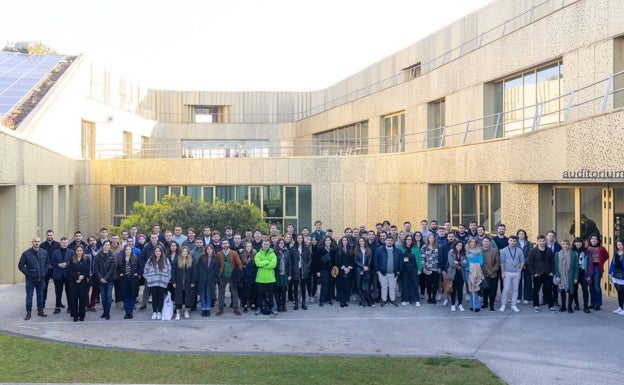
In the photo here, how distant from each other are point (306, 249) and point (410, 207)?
987cm

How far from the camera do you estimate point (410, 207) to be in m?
24.1

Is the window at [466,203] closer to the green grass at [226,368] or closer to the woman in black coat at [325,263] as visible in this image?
the woman in black coat at [325,263]

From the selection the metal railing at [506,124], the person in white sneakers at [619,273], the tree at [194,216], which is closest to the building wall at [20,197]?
the tree at [194,216]

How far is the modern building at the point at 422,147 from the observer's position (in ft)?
53.9

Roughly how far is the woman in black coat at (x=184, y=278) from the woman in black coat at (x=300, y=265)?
2.23m

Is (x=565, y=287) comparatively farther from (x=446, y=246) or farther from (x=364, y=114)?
(x=364, y=114)

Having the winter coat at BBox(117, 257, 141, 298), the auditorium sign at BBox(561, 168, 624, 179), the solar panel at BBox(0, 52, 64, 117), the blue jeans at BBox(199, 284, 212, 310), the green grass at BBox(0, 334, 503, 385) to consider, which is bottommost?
the green grass at BBox(0, 334, 503, 385)

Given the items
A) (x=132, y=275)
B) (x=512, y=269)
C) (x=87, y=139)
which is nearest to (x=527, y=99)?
(x=512, y=269)

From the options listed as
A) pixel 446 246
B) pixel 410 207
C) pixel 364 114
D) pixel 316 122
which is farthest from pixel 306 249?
pixel 316 122

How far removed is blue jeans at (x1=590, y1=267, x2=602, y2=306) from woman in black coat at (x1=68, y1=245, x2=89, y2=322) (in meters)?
10.5

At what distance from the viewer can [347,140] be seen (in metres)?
35.2

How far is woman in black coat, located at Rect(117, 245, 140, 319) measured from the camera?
13.8 meters

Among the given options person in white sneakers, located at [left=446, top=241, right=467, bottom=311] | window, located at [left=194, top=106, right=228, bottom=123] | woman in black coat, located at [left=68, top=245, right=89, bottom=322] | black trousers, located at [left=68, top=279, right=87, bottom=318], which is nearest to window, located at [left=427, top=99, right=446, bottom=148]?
person in white sneakers, located at [left=446, top=241, right=467, bottom=311]

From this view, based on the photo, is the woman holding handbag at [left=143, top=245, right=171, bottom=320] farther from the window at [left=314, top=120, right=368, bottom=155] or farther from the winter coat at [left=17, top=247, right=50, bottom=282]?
the window at [left=314, top=120, right=368, bottom=155]
